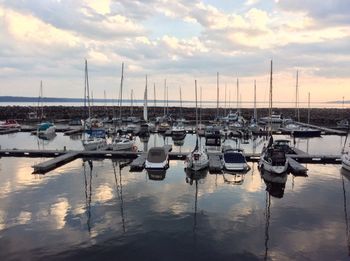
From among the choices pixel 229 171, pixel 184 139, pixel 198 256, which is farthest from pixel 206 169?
pixel 184 139

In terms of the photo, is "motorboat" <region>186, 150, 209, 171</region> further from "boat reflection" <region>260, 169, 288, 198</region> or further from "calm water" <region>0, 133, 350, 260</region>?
"boat reflection" <region>260, 169, 288, 198</region>

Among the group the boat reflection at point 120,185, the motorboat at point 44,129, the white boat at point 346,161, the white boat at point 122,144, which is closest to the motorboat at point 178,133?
the white boat at point 122,144

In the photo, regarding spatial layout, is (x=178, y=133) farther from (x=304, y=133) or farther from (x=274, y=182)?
(x=274, y=182)

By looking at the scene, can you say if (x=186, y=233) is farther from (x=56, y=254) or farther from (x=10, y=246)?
(x=10, y=246)

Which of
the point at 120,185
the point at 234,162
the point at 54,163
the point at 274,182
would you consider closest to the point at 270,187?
the point at 274,182

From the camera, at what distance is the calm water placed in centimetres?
1969

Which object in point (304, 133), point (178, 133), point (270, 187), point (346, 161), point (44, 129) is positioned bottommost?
point (270, 187)

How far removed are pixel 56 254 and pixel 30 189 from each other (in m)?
14.0

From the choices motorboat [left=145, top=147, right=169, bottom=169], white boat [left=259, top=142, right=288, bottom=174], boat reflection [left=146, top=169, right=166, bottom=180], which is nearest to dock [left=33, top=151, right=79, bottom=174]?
motorboat [left=145, top=147, right=169, bottom=169]

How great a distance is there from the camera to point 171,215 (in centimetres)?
2502

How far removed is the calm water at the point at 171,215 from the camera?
19.7 meters

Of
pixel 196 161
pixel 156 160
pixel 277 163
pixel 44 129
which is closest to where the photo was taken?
pixel 277 163

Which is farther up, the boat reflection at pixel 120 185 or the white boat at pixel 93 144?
the white boat at pixel 93 144

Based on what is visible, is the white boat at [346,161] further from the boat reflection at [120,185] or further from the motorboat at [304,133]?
the motorboat at [304,133]
